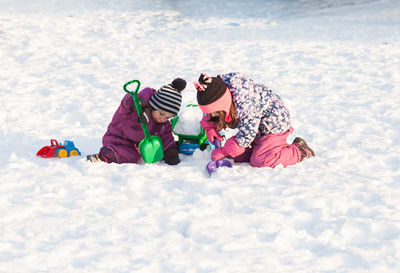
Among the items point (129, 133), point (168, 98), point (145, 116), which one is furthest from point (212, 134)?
point (129, 133)

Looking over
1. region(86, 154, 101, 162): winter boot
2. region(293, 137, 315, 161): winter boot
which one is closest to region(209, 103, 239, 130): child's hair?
region(293, 137, 315, 161): winter boot

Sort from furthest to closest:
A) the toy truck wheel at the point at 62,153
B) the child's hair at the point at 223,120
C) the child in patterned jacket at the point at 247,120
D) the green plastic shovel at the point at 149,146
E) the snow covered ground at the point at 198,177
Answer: the toy truck wheel at the point at 62,153 < the green plastic shovel at the point at 149,146 < the child's hair at the point at 223,120 < the child in patterned jacket at the point at 247,120 < the snow covered ground at the point at 198,177

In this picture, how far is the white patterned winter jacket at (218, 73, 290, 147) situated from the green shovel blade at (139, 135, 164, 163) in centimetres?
69

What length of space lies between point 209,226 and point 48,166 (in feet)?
5.40

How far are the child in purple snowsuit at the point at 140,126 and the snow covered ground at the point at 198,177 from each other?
17 centimetres

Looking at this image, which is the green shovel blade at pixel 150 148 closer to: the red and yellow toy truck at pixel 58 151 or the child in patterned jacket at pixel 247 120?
the child in patterned jacket at pixel 247 120

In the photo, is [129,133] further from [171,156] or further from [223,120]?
[223,120]

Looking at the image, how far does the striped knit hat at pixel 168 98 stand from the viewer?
10.1 ft

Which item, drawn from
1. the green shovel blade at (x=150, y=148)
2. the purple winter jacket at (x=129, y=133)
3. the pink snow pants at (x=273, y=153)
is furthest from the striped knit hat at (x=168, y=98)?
the pink snow pants at (x=273, y=153)

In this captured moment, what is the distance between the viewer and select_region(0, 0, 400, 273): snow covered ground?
204cm

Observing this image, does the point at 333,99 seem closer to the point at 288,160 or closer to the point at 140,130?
the point at 288,160

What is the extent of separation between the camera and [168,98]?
306cm

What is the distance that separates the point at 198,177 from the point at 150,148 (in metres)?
0.49

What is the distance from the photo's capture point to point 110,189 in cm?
277
